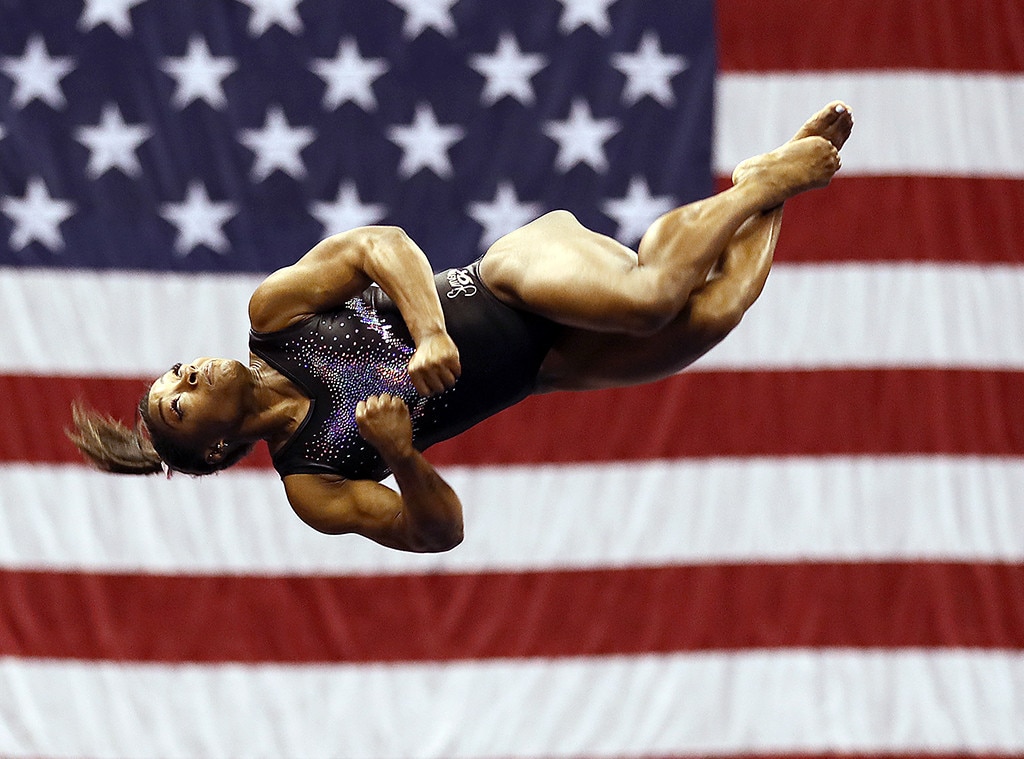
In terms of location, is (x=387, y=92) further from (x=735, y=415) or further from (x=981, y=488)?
(x=981, y=488)

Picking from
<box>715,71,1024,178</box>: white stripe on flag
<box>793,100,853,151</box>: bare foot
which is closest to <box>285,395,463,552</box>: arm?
<box>793,100,853,151</box>: bare foot

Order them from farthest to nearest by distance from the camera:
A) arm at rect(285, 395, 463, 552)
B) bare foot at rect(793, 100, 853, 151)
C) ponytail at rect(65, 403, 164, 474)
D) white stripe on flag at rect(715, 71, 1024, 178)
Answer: white stripe on flag at rect(715, 71, 1024, 178) < ponytail at rect(65, 403, 164, 474) < bare foot at rect(793, 100, 853, 151) < arm at rect(285, 395, 463, 552)

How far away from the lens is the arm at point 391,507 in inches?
87.7

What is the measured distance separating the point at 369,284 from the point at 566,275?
369mm

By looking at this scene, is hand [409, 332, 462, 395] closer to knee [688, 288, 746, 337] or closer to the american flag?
knee [688, 288, 746, 337]

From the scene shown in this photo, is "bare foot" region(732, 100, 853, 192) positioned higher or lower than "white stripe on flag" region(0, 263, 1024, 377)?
higher

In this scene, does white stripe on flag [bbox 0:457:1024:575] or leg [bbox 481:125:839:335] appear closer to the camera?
leg [bbox 481:125:839:335]

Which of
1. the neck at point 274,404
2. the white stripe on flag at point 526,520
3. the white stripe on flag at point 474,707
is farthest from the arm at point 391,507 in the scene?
the white stripe on flag at point 474,707

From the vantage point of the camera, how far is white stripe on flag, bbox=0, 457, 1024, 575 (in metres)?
3.80

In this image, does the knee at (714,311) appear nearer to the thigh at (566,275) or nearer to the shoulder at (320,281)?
the thigh at (566,275)

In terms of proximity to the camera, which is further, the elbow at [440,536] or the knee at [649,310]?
the elbow at [440,536]

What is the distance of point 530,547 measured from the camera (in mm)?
3832

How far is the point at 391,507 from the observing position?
7.68 ft

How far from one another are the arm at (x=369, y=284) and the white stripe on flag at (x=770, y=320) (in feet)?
5.26
